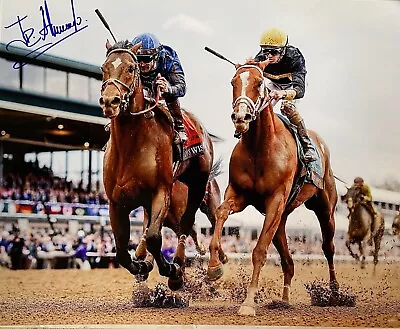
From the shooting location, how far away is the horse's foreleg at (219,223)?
617cm

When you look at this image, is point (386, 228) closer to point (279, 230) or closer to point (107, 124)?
point (279, 230)

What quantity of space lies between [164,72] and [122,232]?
124 centimetres

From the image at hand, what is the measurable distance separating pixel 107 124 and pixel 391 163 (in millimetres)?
2491

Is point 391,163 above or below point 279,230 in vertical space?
above

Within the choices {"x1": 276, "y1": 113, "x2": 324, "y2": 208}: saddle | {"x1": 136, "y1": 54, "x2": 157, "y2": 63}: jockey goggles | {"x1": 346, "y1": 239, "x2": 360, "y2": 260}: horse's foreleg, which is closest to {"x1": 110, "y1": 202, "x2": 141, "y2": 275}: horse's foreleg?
{"x1": 136, "y1": 54, "x2": 157, "y2": 63}: jockey goggles

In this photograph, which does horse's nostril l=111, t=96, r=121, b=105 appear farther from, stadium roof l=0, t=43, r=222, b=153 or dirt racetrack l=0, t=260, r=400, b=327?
dirt racetrack l=0, t=260, r=400, b=327

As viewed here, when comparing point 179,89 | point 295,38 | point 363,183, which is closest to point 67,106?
point 179,89

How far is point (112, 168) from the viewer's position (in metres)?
6.09

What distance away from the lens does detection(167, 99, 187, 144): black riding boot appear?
631 centimetres

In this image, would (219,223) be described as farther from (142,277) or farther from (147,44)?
(147,44)

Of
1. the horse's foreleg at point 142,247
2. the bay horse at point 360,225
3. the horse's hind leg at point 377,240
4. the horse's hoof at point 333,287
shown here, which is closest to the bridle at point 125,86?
the horse's foreleg at point 142,247

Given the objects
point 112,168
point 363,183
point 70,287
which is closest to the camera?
point 112,168

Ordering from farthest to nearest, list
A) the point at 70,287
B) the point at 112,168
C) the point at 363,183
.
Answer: the point at 363,183 → the point at 70,287 → the point at 112,168

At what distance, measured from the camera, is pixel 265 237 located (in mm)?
6277
